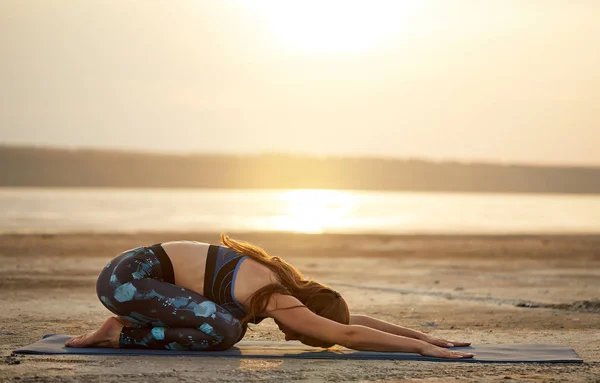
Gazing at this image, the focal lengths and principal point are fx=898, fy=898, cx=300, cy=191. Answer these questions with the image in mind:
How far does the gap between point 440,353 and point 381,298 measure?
17.0ft

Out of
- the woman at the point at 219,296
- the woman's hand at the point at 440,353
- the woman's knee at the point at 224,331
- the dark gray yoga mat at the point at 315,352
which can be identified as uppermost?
the woman at the point at 219,296

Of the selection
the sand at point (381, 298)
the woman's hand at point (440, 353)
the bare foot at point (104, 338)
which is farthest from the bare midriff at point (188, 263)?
the woman's hand at point (440, 353)

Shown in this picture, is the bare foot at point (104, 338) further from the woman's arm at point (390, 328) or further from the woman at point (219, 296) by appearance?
the woman's arm at point (390, 328)

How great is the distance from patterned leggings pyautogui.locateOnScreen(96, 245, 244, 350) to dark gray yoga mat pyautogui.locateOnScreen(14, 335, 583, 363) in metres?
0.16

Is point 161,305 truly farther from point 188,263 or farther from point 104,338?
point 104,338

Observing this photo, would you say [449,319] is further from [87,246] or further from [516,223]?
[516,223]

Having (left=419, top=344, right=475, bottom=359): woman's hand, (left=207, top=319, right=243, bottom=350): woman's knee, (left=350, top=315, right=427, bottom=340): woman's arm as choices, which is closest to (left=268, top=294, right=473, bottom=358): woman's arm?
(left=419, top=344, right=475, bottom=359): woman's hand

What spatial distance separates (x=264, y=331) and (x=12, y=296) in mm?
4146

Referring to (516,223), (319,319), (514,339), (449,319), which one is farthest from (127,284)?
(516,223)

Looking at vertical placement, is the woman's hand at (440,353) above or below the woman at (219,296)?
below

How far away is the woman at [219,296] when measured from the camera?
6379 millimetres

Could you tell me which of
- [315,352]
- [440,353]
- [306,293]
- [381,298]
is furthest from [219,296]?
[381,298]

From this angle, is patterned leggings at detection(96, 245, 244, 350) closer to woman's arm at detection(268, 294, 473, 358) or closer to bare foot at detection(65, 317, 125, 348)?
bare foot at detection(65, 317, 125, 348)

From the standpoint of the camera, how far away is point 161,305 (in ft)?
21.3
